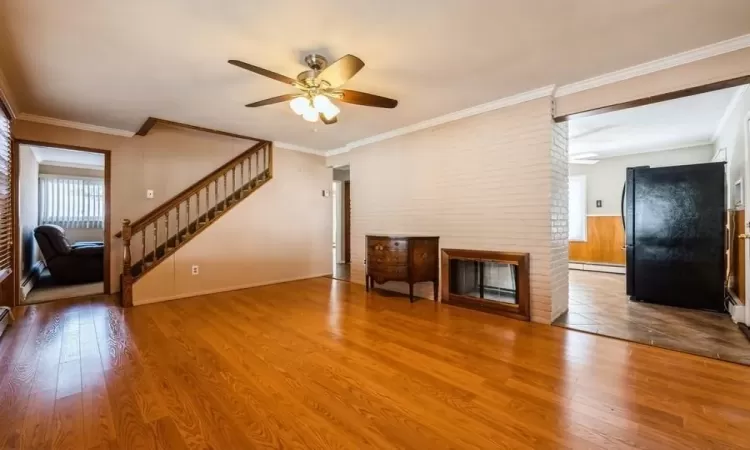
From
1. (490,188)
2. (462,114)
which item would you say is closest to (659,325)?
(490,188)

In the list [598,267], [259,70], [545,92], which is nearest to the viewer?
[259,70]

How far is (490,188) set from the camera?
3611 mm

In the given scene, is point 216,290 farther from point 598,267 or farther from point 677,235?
point 598,267

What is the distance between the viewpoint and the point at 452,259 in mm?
3971

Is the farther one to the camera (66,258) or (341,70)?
(66,258)

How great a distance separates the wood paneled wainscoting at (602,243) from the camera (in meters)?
6.33

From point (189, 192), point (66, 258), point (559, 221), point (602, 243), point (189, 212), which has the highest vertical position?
point (189, 192)

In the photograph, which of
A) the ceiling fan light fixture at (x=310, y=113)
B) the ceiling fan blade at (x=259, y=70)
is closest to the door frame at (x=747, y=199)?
the ceiling fan light fixture at (x=310, y=113)

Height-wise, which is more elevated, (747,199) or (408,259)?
(747,199)

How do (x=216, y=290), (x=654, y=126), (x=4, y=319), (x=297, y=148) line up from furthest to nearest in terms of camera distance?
(x=297, y=148) → (x=216, y=290) → (x=654, y=126) → (x=4, y=319)

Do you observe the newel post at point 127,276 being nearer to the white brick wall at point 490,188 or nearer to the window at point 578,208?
the white brick wall at point 490,188

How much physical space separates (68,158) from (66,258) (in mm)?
2850

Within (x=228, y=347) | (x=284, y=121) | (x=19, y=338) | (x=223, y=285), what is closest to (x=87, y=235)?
(x=223, y=285)

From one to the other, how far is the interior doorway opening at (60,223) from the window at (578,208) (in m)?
8.41
